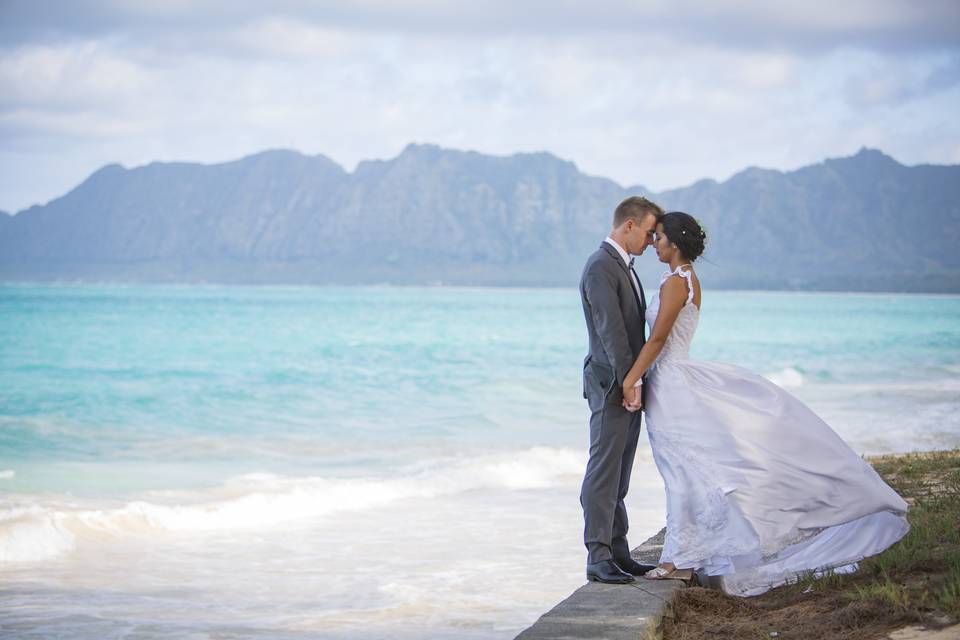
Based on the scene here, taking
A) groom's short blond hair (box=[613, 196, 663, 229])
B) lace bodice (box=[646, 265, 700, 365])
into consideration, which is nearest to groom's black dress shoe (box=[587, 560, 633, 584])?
lace bodice (box=[646, 265, 700, 365])

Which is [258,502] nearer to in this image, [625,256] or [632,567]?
[632,567]

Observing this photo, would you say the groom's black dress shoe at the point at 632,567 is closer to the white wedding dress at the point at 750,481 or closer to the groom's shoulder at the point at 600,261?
the white wedding dress at the point at 750,481

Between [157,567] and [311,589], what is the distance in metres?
Answer: 1.70

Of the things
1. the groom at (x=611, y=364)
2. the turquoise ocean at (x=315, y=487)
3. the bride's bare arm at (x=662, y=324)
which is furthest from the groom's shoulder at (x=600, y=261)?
the turquoise ocean at (x=315, y=487)

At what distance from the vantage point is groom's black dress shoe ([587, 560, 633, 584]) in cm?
526

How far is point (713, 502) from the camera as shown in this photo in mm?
5098

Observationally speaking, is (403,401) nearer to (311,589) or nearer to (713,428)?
(311,589)

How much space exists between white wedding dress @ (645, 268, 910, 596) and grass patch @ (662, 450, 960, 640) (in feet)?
0.52

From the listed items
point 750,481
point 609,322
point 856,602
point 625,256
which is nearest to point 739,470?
point 750,481

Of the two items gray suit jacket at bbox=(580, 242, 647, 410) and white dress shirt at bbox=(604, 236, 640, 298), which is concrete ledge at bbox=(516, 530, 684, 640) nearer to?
gray suit jacket at bbox=(580, 242, 647, 410)

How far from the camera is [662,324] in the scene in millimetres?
5254

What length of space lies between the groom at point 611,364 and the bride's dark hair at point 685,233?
0.09 meters

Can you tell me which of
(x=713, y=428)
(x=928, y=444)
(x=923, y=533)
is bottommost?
(x=928, y=444)

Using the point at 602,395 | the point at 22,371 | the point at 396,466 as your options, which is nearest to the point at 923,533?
the point at 602,395
